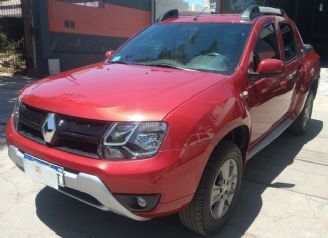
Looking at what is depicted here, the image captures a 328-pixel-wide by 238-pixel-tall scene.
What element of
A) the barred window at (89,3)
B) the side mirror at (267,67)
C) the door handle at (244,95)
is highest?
the barred window at (89,3)

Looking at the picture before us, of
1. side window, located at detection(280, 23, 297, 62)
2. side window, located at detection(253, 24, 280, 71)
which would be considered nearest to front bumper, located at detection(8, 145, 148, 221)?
side window, located at detection(253, 24, 280, 71)

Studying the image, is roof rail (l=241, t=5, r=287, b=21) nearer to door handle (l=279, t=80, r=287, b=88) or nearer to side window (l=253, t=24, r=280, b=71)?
side window (l=253, t=24, r=280, b=71)

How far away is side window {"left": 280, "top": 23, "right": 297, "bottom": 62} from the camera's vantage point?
5.08 metres

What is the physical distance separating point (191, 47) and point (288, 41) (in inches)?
69.1

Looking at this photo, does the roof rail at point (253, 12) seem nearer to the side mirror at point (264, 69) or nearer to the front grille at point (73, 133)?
the side mirror at point (264, 69)

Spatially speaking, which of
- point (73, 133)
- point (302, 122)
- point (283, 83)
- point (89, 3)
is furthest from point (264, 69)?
point (89, 3)

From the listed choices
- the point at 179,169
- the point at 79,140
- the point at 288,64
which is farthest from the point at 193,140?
the point at 288,64

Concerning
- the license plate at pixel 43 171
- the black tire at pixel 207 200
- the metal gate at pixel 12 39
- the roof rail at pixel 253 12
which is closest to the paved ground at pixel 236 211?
the black tire at pixel 207 200

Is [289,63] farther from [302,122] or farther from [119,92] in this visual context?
[119,92]

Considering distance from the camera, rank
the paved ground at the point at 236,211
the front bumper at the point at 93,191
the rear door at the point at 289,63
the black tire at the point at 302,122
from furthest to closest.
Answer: the black tire at the point at 302,122 < the rear door at the point at 289,63 < the paved ground at the point at 236,211 < the front bumper at the point at 93,191

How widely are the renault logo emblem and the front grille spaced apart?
0.02m

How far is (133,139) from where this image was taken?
2709 mm

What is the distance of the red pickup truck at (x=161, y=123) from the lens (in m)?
2.71

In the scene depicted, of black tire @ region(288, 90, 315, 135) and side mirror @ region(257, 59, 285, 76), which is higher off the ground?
side mirror @ region(257, 59, 285, 76)
